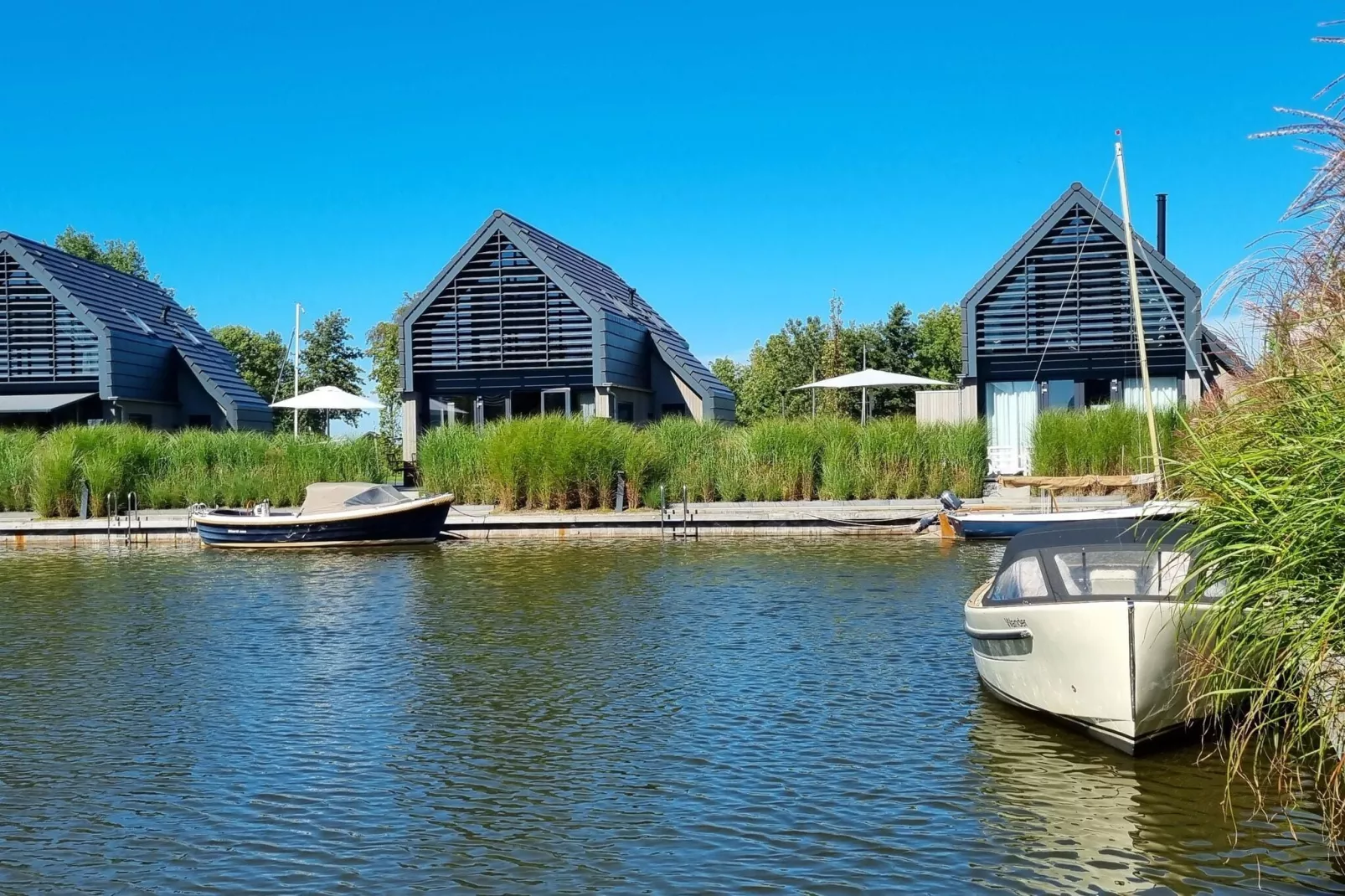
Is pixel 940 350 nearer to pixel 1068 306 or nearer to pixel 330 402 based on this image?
pixel 1068 306

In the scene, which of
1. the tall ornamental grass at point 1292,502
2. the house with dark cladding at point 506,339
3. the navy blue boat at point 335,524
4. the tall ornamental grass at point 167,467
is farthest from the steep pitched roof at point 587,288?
the tall ornamental grass at point 1292,502

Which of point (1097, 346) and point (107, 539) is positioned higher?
point (1097, 346)

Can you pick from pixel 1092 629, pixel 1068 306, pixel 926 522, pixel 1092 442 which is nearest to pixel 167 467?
pixel 926 522

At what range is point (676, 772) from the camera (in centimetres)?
1016

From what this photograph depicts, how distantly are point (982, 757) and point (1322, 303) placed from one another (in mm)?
4463

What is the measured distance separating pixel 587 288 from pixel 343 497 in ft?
45.5

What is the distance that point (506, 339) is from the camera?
40.2 m

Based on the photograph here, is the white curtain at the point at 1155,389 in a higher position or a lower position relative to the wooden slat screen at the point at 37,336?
lower

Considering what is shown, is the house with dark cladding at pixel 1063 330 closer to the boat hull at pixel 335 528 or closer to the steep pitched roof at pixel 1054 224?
the steep pitched roof at pixel 1054 224

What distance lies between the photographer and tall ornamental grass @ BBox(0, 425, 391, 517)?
33.5 metres

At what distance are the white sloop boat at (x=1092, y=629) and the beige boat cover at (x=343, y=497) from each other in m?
19.3

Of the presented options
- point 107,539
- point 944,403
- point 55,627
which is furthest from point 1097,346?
point 55,627

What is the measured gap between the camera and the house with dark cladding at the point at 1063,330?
37.0 m

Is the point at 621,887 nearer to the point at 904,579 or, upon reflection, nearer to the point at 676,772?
the point at 676,772
